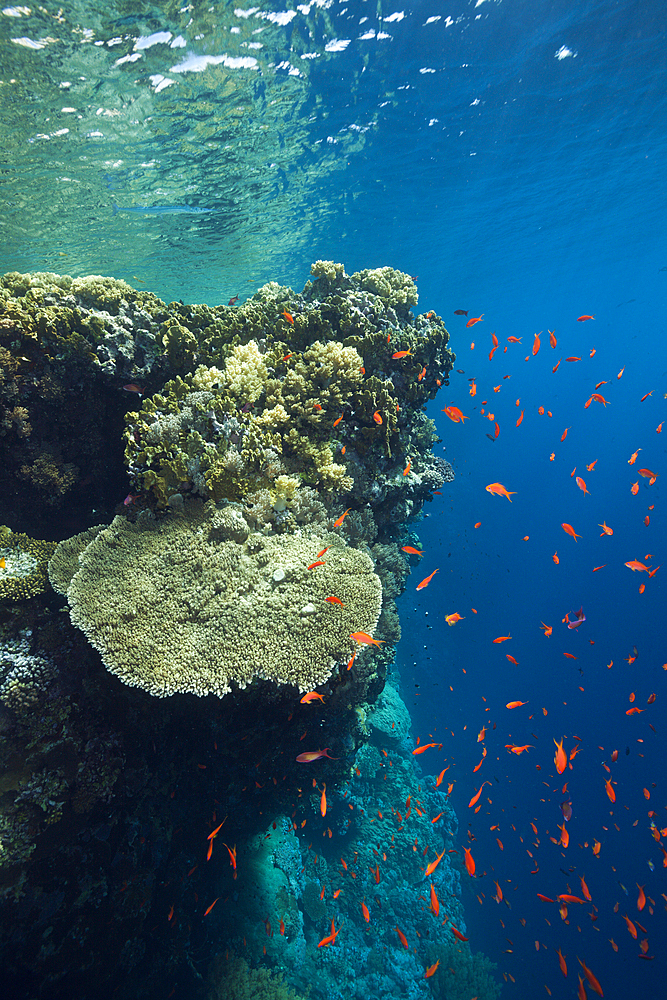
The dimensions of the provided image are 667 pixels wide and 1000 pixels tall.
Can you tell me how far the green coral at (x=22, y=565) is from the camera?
469cm

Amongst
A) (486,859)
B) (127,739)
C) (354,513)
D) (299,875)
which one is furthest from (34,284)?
(486,859)

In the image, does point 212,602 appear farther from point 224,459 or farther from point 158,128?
point 158,128

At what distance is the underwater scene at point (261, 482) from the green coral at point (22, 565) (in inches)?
1.4

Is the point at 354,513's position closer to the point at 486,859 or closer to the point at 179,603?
the point at 179,603

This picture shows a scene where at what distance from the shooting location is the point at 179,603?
430 centimetres

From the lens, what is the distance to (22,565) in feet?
15.9

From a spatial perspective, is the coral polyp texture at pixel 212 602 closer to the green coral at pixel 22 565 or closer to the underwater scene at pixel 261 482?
the underwater scene at pixel 261 482

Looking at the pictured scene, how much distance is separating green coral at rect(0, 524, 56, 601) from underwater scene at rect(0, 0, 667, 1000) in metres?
0.03

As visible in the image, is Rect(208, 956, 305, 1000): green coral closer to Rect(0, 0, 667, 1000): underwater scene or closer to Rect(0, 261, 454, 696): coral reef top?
Rect(0, 0, 667, 1000): underwater scene

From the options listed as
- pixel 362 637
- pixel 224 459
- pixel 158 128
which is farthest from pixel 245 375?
pixel 158 128

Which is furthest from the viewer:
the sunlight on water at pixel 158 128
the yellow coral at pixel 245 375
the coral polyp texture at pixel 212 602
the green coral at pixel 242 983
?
the sunlight on water at pixel 158 128

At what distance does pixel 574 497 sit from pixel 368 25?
74.6 meters

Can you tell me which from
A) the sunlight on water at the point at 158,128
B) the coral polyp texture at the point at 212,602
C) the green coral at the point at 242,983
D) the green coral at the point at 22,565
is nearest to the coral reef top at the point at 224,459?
the coral polyp texture at the point at 212,602

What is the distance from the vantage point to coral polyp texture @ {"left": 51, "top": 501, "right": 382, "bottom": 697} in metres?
3.95
